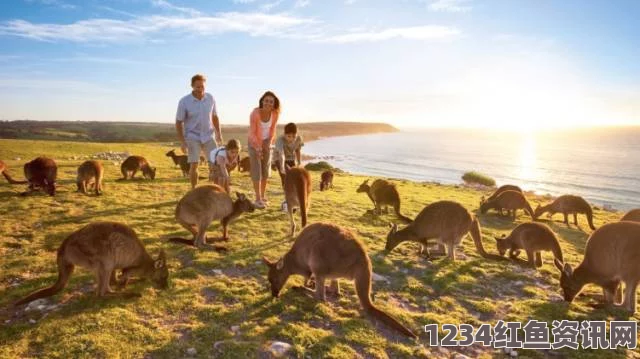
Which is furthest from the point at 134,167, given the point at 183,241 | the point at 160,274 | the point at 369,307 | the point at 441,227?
the point at 369,307

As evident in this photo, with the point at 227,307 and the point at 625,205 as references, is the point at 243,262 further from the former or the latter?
the point at 625,205

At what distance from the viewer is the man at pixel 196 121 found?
1091cm

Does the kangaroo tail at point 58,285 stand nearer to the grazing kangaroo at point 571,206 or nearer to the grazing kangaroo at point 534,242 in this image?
the grazing kangaroo at point 534,242

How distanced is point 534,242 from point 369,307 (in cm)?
586

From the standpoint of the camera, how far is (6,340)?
446 centimetres

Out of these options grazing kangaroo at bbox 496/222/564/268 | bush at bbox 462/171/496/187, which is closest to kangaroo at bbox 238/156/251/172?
grazing kangaroo at bbox 496/222/564/268

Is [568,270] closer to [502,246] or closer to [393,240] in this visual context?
[502,246]

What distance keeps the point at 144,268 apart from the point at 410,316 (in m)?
4.31

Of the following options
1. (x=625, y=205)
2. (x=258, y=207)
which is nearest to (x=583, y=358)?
(x=258, y=207)

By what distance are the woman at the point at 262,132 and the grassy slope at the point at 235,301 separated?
5.10 feet

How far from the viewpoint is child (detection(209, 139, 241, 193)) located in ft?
36.7

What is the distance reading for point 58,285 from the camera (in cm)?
537

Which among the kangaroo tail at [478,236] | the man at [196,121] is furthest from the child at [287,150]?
the kangaroo tail at [478,236]

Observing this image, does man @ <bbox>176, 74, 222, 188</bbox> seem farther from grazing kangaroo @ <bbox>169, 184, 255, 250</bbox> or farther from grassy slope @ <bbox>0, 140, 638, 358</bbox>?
grazing kangaroo @ <bbox>169, 184, 255, 250</bbox>
